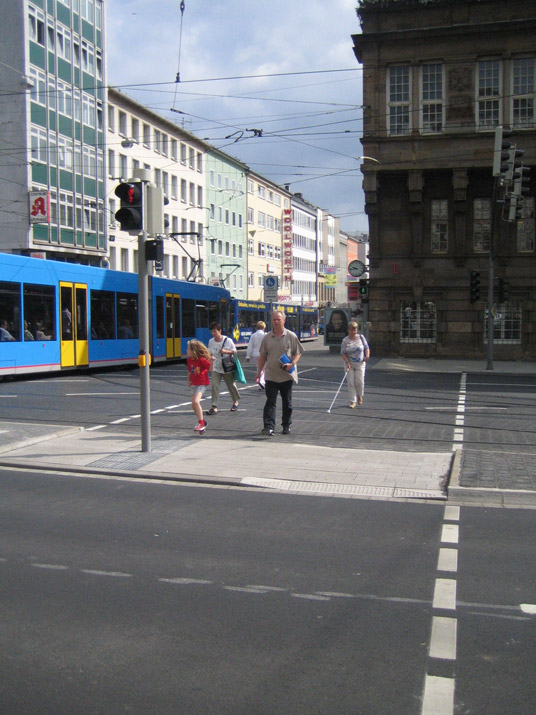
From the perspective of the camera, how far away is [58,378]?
22.8m

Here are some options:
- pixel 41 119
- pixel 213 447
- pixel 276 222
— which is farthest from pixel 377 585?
pixel 276 222

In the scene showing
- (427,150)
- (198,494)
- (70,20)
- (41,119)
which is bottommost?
(198,494)

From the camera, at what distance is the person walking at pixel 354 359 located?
15820 mm

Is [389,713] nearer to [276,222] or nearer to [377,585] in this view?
[377,585]

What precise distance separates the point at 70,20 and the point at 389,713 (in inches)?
2019

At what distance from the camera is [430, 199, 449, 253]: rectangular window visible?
35344 millimetres

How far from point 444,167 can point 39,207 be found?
21887 millimetres

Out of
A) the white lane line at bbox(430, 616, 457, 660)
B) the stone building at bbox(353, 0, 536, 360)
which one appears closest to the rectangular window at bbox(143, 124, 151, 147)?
the stone building at bbox(353, 0, 536, 360)

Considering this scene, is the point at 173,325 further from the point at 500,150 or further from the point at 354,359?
the point at 354,359

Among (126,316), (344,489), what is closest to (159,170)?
(126,316)

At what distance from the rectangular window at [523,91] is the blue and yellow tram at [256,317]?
13504mm

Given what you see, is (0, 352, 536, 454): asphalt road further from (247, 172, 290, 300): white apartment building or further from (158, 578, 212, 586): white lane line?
(247, 172, 290, 300): white apartment building

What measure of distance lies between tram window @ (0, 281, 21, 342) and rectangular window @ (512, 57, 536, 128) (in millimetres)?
22837

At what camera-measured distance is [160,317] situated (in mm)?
29375
